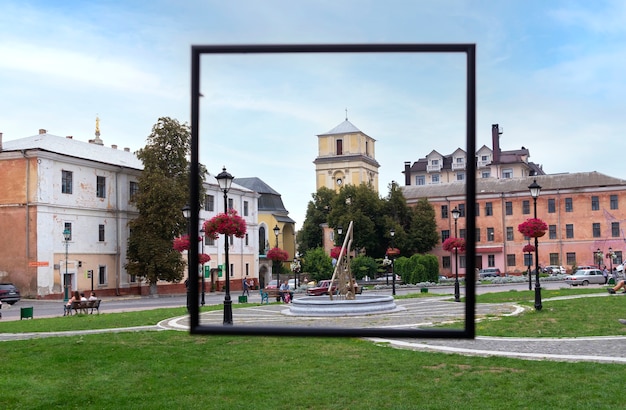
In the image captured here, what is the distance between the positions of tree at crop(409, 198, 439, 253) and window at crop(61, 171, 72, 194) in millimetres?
36538

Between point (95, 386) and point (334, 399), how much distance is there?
4612 mm

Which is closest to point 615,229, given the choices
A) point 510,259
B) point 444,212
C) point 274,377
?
point 510,259

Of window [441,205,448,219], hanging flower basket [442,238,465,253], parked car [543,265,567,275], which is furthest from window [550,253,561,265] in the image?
hanging flower basket [442,238,465,253]

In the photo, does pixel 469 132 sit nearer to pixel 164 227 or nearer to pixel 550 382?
pixel 550 382

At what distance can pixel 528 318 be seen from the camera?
22688 millimetres

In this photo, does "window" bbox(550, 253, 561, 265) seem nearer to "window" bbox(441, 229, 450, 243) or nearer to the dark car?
"window" bbox(441, 229, 450, 243)

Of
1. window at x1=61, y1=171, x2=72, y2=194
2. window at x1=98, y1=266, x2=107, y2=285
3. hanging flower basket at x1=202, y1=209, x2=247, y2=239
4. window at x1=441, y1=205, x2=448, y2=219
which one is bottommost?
window at x1=98, y1=266, x2=107, y2=285

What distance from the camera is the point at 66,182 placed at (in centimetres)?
4841

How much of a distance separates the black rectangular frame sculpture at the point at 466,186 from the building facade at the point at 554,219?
6423 centimetres

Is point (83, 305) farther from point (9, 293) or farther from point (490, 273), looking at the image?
point (490, 273)

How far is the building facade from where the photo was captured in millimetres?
68938

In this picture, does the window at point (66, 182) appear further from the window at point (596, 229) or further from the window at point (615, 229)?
the window at point (615, 229)

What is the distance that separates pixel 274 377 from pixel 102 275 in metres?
41.1

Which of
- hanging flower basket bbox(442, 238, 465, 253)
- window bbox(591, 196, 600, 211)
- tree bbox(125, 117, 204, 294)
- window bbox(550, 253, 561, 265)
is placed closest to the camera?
hanging flower basket bbox(442, 238, 465, 253)
